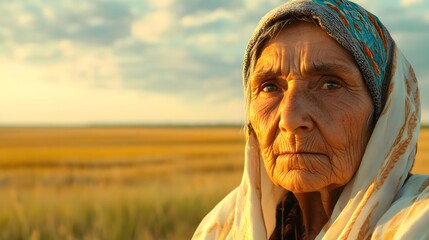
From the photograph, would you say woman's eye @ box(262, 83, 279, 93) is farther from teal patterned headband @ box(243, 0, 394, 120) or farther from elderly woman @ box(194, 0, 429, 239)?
teal patterned headband @ box(243, 0, 394, 120)

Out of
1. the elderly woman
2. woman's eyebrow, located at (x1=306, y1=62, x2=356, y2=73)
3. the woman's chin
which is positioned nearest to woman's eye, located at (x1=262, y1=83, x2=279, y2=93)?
the elderly woman

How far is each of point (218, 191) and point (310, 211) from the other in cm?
642

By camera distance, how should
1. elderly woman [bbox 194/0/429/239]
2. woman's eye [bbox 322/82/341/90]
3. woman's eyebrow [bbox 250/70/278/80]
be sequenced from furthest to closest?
→ 1. woman's eyebrow [bbox 250/70/278/80]
2. woman's eye [bbox 322/82/341/90]
3. elderly woman [bbox 194/0/429/239]

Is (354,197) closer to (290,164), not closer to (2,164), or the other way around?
(290,164)

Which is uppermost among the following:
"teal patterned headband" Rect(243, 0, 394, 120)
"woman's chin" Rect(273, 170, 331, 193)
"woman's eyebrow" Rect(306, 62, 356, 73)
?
"teal patterned headband" Rect(243, 0, 394, 120)

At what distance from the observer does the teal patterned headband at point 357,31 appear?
7.20ft

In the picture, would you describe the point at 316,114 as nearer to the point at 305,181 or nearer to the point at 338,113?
the point at 338,113

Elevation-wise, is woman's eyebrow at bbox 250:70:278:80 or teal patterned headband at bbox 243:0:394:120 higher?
teal patterned headband at bbox 243:0:394:120

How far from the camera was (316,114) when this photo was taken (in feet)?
7.22

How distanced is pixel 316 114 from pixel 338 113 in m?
0.07

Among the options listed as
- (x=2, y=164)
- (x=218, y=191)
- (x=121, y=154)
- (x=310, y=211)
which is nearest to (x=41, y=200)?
(x=218, y=191)

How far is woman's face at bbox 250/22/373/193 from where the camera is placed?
7.23 ft

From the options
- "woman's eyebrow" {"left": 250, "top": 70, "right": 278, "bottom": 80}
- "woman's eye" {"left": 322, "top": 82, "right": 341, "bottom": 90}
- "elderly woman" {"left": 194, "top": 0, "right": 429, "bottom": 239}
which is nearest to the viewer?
"elderly woman" {"left": 194, "top": 0, "right": 429, "bottom": 239}

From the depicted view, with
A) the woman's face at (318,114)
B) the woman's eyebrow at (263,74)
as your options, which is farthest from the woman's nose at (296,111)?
the woman's eyebrow at (263,74)
